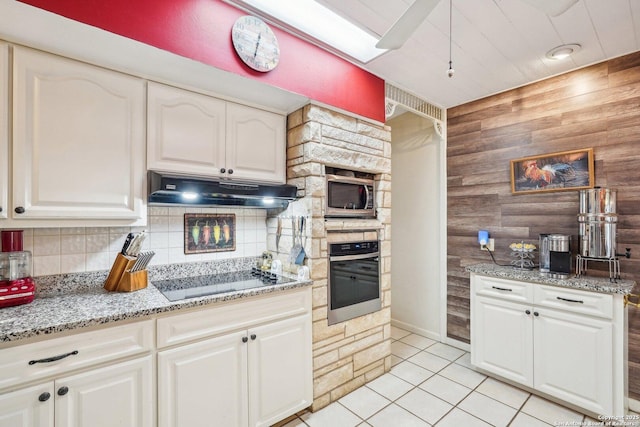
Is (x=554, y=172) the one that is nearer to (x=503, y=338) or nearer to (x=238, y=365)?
(x=503, y=338)

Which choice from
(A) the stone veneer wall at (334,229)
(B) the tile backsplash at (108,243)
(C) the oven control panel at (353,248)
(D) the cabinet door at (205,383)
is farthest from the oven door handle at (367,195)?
(D) the cabinet door at (205,383)

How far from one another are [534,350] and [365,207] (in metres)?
1.63

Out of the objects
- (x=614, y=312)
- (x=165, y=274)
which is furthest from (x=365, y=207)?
(x=614, y=312)

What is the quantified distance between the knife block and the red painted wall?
3.78 ft

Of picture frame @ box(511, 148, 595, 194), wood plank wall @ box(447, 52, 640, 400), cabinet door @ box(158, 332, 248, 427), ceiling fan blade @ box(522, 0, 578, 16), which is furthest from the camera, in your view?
picture frame @ box(511, 148, 595, 194)

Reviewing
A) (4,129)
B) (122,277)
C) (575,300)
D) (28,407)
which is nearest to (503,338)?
(575,300)

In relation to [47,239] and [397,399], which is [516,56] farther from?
[47,239]

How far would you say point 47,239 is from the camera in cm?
164

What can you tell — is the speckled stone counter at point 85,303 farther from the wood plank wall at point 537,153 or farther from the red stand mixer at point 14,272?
the wood plank wall at point 537,153

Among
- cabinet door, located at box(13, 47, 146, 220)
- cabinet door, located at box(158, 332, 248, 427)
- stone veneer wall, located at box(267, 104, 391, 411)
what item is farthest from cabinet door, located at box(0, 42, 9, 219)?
stone veneer wall, located at box(267, 104, 391, 411)

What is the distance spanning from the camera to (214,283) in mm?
1955

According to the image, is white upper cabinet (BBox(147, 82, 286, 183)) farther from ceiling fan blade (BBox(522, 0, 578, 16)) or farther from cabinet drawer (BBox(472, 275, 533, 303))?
cabinet drawer (BBox(472, 275, 533, 303))

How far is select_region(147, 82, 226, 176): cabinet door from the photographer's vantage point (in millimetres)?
1718

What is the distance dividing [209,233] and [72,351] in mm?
1073
